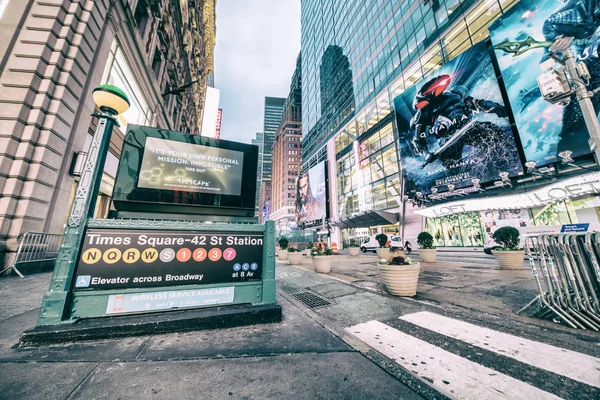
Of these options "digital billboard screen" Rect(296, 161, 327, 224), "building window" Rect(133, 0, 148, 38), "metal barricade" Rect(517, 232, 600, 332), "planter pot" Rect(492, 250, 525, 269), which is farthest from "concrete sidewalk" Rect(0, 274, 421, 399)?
"digital billboard screen" Rect(296, 161, 327, 224)

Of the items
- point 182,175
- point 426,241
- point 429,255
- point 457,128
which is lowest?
point 429,255

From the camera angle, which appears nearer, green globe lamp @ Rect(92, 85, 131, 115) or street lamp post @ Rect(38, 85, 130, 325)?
street lamp post @ Rect(38, 85, 130, 325)

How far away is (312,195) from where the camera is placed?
158 feet

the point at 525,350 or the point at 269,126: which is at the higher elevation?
the point at 269,126

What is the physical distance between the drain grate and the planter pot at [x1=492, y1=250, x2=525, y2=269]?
815cm

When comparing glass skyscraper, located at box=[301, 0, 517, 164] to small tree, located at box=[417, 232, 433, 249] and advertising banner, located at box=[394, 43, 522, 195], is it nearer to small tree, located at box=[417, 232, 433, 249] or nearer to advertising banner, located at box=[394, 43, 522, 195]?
advertising banner, located at box=[394, 43, 522, 195]

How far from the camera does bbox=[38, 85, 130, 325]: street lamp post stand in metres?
2.58

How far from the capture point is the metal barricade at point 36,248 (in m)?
6.18

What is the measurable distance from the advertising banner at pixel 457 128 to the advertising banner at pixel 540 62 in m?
1.26

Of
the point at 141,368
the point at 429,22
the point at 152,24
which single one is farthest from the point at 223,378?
the point at 429,22

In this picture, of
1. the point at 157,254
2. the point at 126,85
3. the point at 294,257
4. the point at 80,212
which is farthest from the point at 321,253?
the point at 126,85

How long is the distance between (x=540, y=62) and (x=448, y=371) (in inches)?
900

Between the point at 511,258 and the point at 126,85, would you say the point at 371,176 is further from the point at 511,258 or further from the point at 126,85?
the point at 126,85

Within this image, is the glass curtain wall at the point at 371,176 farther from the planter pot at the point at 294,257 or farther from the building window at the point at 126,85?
the building window at the point at 126,85
